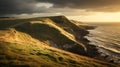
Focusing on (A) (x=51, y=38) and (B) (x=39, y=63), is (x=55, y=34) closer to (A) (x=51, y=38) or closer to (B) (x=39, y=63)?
(A) (x=51, y=38)

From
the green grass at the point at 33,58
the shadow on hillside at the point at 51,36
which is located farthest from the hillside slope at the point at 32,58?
the shadow on hillside at the point at 51,36

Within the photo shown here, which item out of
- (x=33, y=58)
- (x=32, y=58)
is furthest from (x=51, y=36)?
(x=32, y=58)

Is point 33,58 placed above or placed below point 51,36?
below

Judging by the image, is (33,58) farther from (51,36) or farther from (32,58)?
(51,36)

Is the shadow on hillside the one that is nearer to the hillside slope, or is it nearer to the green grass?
the hillside slope

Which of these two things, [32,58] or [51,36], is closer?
[32,58]

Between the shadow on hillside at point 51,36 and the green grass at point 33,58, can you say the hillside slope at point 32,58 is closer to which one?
the green grass at point 33,58

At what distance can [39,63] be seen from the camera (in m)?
80.3

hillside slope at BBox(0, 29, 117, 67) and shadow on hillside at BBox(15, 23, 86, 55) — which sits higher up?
shadow on hillside at BBox(15, 23, 86, 55)

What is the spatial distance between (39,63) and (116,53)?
59103 mm

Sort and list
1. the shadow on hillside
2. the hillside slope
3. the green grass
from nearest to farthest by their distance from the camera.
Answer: the hillside slope
the green grass
the shadow on hillside

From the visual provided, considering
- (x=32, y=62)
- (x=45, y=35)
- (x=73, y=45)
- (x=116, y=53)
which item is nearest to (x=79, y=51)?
(x=73, y=45)

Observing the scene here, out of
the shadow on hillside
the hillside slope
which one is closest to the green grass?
the hillside slope

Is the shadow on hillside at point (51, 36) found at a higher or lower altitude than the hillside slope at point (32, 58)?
higher
